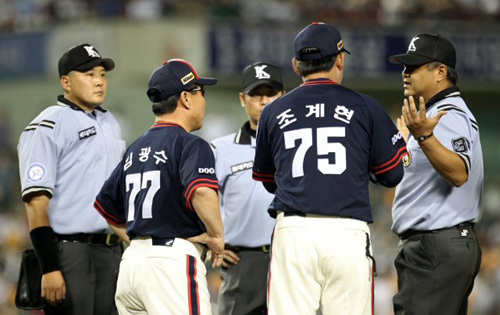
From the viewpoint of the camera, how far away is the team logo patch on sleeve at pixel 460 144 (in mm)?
5328

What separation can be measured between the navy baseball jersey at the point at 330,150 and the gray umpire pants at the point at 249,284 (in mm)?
1507

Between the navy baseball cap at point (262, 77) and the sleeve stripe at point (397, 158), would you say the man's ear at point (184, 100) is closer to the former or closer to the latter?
the sleeve stripe at point (397, 158)

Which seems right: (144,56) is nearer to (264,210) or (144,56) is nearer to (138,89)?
(138,89)

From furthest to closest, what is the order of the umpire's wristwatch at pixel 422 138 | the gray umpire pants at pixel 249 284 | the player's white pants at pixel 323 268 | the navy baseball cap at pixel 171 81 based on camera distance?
the gray umpire pants at pixel 249 284
the navy baseball cap at pixel 171 81
the umpire's wristwatch at pixel 422 138
the player's white pants at pixel 323 268

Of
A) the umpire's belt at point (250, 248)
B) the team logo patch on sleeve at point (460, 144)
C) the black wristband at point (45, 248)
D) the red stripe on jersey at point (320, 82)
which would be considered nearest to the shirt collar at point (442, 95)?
the team logo patch on sleeve at point (460, 144)

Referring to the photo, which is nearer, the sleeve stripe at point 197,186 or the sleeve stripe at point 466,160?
the sleeve stripe at point 197,186

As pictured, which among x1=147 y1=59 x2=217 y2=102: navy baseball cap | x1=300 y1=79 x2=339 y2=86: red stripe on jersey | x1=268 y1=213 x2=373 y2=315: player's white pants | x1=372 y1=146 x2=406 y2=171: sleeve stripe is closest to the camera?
x1=268 y1=213 x2=373 y2=315: player's white pants

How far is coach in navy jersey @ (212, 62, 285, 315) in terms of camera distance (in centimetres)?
646

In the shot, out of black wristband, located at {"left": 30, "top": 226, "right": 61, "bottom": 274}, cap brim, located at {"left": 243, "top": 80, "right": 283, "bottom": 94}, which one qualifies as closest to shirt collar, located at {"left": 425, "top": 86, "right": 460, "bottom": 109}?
cap brim, located at {"left": 243, "top": 80, "right": 283, "bottom": 94}

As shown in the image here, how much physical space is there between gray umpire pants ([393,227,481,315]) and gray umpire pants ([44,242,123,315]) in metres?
1.80

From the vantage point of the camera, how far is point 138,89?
1889cm

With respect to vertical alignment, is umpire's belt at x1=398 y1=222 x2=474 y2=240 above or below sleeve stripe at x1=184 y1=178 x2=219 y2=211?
below

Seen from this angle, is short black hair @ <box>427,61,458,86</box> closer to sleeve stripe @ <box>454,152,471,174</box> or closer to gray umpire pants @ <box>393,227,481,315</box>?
sleeve stripe @ <box>454,152,471,174</box>

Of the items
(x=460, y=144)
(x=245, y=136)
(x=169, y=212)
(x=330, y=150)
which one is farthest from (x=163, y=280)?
(x=245, y=136)
